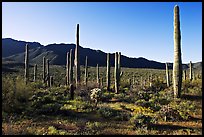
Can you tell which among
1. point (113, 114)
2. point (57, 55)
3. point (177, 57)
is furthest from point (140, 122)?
point (57, 55)

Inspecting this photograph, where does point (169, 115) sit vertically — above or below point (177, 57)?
below

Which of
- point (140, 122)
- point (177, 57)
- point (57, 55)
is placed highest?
point (57, 55)

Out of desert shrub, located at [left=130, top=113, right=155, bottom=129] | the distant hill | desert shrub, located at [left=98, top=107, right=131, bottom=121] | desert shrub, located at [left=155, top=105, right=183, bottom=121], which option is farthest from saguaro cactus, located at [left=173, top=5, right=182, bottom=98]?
the distant hill

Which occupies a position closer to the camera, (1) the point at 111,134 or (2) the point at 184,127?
(1) the point at 111,134

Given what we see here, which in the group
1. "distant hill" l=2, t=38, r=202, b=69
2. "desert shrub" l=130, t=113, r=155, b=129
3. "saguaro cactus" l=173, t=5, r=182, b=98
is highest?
"distant hill" l=2, t=38, r=202, b=69

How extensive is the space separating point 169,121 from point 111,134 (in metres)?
4.15

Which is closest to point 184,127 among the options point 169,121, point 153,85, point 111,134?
point 169,121

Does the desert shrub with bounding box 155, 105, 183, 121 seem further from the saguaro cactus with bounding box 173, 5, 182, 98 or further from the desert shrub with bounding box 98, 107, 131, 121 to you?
the saguaro cactus with bounding box 173, 5, 182, 98

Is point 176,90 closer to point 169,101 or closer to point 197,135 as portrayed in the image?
point 169,101

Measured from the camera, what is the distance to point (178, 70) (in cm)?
1789

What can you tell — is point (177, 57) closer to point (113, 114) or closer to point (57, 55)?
point (113, 114)

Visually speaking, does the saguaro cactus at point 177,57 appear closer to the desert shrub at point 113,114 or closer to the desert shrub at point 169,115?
the desert shrub at point 169,115

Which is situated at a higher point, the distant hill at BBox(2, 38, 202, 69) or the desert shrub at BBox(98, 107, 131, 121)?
the distant hill at BBox(2, 38, 202, 69)

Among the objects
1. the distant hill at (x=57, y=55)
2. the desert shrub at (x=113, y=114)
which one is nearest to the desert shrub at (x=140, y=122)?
the desert shrub at (x=113, y=114)
